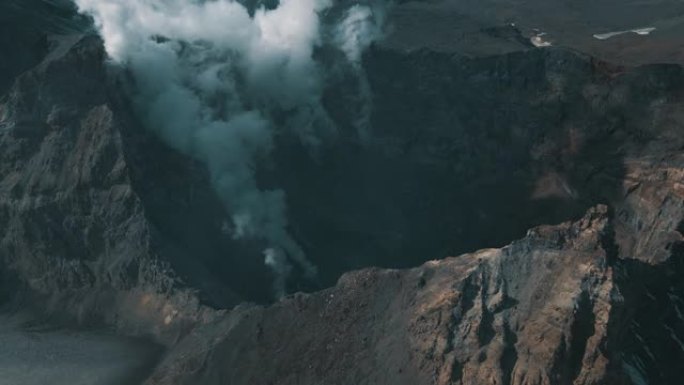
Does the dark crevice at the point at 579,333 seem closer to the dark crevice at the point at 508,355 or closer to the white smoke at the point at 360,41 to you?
the dark crevice at the point at 508,355

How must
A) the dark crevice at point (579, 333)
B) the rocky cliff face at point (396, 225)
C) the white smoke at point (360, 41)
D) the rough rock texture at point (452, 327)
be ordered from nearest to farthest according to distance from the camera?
the dark crevice at point (579, 333) → the rough rock texture at point (452, 327) → the rocky cliff face at point (396, 225) → the white smoke at point (360, 41)

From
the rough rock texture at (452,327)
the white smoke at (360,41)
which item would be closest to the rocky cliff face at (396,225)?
the rough rock texture at (452,327)

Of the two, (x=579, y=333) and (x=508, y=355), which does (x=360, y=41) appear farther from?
(x=579, y=333)

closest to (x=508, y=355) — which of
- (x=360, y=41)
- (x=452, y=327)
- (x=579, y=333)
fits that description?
(x=452, y=327)

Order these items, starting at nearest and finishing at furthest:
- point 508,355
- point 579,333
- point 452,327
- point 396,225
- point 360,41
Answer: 1. point 579,333
2. point 508,355
3. point 452,327
4. point 396,225
5. point 360,41

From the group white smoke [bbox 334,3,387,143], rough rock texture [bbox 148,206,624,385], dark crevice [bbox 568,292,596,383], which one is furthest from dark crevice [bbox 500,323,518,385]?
white smoke [bbox 334,3,387,143]

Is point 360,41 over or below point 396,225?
over

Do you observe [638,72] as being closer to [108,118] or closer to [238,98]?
[238,98]

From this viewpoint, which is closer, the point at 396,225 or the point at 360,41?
the point at 396,225
